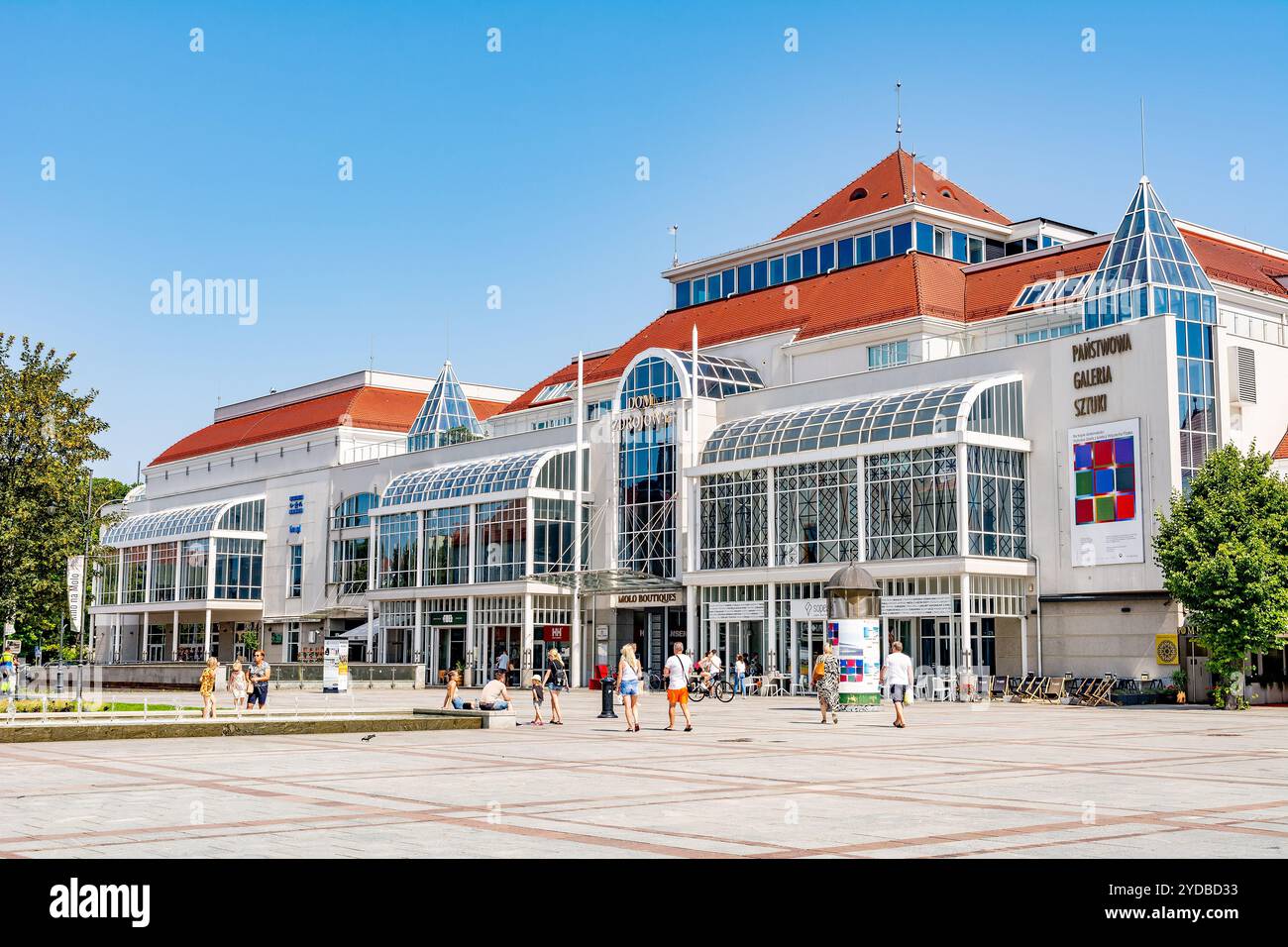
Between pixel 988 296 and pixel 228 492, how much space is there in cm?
5377

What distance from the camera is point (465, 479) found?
68.0 m

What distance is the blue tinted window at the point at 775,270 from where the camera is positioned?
68.7 meters

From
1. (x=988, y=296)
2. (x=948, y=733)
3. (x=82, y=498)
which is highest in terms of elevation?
(x=988, y=296)

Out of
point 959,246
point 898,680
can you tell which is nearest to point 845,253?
point 959,246

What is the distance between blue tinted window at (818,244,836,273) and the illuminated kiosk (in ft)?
113

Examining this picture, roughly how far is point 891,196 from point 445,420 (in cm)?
2775

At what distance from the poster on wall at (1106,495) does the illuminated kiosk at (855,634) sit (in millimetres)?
14214

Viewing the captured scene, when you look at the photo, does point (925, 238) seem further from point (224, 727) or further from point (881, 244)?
point (224, 727)

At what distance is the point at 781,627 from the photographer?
52.5m

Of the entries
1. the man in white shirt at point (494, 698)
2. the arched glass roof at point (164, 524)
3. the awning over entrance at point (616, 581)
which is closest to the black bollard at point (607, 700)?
the man in white shirt at point (494, 698)

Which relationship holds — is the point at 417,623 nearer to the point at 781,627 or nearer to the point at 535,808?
the point at 781,627

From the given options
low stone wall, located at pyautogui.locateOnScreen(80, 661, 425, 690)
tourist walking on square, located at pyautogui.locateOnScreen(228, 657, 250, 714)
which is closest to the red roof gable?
tourist walking on square, located at pyautogui.locateOnScreen(228, 657, 250, 714)

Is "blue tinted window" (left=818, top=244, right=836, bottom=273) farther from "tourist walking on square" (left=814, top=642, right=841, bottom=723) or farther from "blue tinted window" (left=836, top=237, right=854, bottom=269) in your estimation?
"tourist walking on square" (left=814, top=642, right=841, bottom=723)
